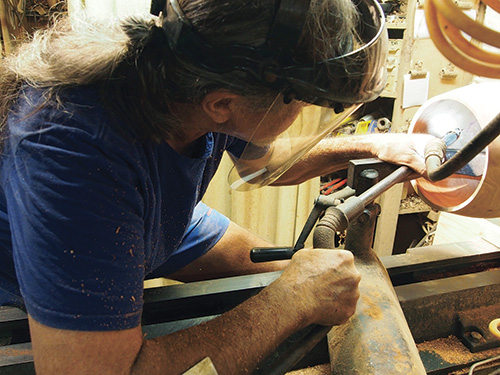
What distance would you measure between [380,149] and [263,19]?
0.76 metres

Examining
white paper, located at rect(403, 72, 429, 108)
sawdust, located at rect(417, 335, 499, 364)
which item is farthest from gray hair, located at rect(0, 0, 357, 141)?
white paper, located at rect(403, 72, 429, 108)

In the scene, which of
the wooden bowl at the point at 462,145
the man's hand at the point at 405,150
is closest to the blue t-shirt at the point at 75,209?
the man's hand at the point at 405,150

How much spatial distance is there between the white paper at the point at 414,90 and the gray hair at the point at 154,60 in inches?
68.1

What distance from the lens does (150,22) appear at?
2.62ft

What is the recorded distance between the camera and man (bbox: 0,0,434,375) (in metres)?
0.68

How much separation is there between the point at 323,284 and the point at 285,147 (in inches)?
14.3

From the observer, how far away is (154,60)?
2.59 ft

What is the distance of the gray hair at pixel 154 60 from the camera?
2.25ft

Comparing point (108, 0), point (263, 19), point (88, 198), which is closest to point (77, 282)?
point (88, 198)

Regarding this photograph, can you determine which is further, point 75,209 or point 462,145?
point 462,145

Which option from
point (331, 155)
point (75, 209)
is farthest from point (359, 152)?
point (75, 209)

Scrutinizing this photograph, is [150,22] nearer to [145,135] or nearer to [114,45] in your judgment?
[114,45]

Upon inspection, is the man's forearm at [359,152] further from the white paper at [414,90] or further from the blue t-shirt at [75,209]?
the white paper at [414,90]

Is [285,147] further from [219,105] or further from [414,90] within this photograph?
[414,90]
